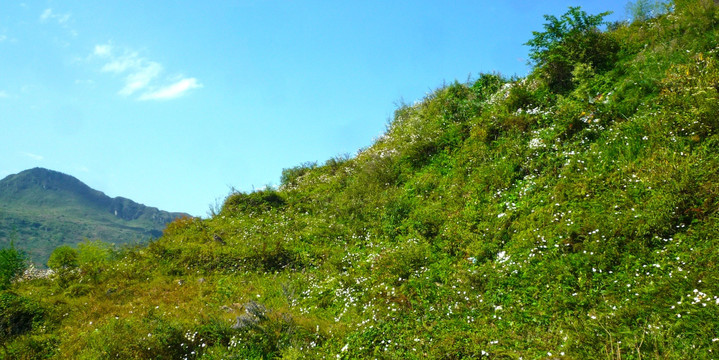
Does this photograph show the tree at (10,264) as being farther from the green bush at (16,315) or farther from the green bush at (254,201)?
the green bush at (254,201)

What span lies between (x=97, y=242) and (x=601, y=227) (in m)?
15.8

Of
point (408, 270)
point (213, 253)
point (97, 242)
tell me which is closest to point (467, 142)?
point (408, 270)

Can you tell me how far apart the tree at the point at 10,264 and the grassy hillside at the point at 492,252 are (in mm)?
1135

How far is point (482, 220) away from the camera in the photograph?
31.9ft

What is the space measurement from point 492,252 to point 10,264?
1572 centimetres

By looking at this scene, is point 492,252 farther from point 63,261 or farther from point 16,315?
point 63,261

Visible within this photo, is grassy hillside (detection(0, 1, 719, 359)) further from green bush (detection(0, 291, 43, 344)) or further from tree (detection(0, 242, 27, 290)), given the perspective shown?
tree (detection(0, 242, 27, 290))

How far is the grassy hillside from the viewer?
5.93 metres

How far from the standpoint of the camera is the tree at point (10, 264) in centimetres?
1297

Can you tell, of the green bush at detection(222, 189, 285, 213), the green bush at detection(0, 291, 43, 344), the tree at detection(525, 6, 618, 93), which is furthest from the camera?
the green bush at detection(222, 189, 285, 213)

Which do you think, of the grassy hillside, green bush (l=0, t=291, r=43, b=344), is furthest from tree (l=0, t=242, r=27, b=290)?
green bush (l=0, t=291, r=43, b=344)

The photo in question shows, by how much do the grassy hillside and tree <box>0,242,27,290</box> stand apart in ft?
3.72

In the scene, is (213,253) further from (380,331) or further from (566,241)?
(566,241)

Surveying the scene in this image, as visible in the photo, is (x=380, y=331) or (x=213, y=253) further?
(x=213, y=253)
